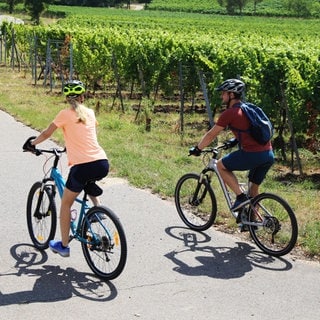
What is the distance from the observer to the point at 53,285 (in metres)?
5.92

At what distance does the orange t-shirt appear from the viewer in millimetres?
5992

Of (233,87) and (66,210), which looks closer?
(66,210)

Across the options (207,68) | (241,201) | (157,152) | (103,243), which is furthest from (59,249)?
(207,68)

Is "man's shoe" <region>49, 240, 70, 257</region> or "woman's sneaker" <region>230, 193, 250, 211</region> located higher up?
"woman's sneaker" <region>230, 193, 250, 211</region>

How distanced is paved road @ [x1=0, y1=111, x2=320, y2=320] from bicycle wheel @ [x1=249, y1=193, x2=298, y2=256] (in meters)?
0.13

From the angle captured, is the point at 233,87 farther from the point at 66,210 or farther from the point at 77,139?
the point at 66,210

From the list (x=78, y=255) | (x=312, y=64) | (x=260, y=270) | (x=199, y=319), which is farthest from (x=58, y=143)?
(x=199, y=319)

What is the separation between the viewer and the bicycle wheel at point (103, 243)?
5.85 m

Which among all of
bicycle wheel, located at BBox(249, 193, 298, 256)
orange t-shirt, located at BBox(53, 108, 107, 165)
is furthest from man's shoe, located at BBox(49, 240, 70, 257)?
bicycle wheel, located at BBox(249, 193, 298, 256)

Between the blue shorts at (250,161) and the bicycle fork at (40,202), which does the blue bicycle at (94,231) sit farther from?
the blue shorts at (250,161)

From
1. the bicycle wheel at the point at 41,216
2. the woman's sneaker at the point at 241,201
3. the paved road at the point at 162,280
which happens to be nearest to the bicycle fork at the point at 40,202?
the bicycle wheel at the point at 41,216

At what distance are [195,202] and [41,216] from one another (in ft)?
6.38

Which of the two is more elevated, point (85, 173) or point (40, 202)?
point (85, 173)

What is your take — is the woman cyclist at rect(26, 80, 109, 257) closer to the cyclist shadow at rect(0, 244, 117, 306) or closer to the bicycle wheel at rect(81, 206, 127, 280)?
the bicycle wheel at rect(81, 206, 127, 280)
